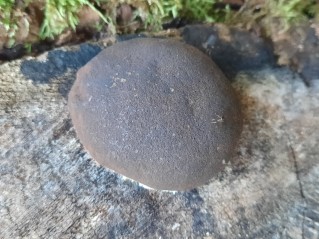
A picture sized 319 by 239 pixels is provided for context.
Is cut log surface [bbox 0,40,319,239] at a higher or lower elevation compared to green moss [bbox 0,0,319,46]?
lower

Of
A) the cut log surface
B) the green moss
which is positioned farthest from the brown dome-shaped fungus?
the green moss

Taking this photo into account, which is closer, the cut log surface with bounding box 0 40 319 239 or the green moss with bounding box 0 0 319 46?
the cut log surface with bounding box 0 40 319 239

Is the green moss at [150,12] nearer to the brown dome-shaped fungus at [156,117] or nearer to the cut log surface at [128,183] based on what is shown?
the cut log surface at [128,183]

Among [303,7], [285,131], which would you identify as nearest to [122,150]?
[285,131]

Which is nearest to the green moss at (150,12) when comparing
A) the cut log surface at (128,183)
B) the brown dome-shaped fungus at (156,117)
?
the cut log surface at (128,183)

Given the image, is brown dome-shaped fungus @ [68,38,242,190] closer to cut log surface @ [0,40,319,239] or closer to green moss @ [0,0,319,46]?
cut log surface @ [0,40,319,239]

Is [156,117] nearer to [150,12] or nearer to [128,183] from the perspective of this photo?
[128,183]
